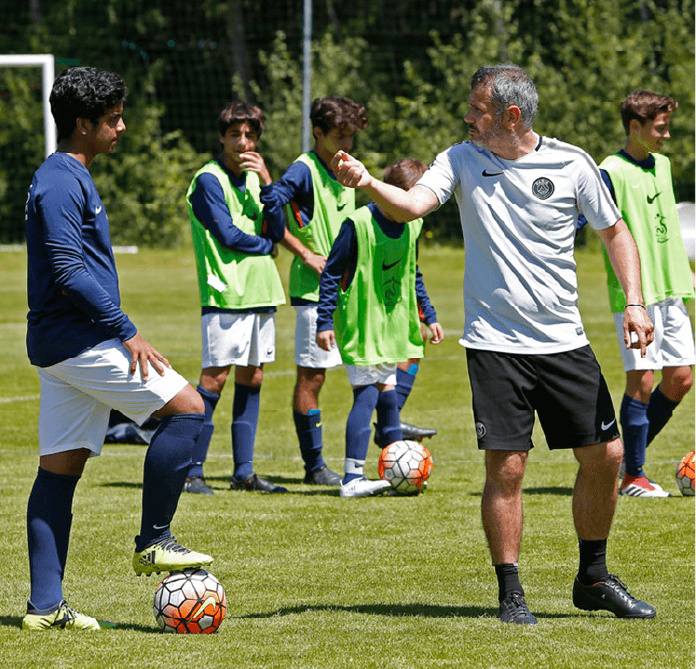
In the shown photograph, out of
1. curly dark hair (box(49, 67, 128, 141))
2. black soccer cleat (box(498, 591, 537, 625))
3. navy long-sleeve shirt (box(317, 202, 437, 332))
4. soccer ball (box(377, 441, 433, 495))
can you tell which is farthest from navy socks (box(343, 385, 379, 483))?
curly dark hair (box(49, 67, 128, 141))

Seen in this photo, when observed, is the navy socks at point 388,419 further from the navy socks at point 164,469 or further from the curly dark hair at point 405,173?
the navy socks at point 164,469

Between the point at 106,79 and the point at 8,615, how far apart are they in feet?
6.67

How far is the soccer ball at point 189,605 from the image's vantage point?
14.8ft

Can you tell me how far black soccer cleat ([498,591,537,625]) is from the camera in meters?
4.58

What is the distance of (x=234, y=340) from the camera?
7.61 m

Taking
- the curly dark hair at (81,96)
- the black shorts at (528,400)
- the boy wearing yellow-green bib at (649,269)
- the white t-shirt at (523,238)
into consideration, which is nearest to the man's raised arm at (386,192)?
the white t-shirt at (523,238)

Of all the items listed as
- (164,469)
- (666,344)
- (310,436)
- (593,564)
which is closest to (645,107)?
(666,344)

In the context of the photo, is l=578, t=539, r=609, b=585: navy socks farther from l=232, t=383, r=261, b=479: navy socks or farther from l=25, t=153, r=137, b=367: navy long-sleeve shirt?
l=232, t=383, r=261, b=479: navy socks

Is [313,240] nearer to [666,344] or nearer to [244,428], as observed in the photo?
[244,428]

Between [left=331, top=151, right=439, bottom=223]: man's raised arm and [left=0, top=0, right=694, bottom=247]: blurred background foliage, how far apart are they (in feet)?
73.9

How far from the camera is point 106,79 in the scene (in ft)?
15.1

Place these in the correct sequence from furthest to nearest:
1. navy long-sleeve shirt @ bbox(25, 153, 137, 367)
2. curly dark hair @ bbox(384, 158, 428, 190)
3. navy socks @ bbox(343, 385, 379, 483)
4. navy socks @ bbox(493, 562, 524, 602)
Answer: navy socks @ bbox(343, 385, 379, 483) < curly dark hair @ bbox(384, 158, 428, 190) < navy socks @ bbox(493, 562, 524, 602) < navy long-sleeve shirt @ bbox(25, 153, 137, 367)

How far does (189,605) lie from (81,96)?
1851 millimetres

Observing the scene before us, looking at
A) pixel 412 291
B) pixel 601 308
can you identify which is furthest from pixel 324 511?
pixel 601 308
